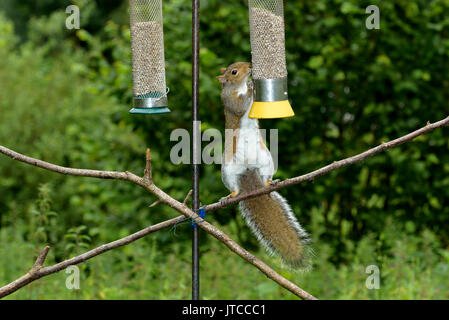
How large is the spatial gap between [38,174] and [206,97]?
98.8 inches

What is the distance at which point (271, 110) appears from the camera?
2.76 metres

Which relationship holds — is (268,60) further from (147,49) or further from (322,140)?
(322,140)

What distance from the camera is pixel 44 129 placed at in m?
7.28

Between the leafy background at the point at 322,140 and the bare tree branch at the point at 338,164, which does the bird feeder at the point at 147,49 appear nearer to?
the bare tree branch at the point at 338,164

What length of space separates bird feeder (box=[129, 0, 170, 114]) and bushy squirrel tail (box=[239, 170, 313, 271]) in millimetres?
565

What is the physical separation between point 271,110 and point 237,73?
16.9 inches

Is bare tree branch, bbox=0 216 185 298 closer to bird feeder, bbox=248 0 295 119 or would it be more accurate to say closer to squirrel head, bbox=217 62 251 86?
bird feeder, bbox=248 0 295 119

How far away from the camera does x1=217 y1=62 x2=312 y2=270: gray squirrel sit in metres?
2.88

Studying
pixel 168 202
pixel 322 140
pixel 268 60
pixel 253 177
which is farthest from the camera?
pixel 322 140

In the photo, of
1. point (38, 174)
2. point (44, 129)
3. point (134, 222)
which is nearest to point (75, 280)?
point (134, 222)

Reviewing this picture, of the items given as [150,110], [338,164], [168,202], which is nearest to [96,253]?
[168,202]

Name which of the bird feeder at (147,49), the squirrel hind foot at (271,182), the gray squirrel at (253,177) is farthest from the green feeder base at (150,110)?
the squirrel hind foot at (271,182)

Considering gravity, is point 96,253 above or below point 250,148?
below

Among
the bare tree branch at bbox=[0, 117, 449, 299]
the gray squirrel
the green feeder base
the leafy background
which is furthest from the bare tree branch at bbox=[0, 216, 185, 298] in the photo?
the leafy background
